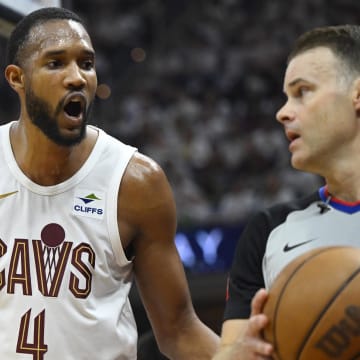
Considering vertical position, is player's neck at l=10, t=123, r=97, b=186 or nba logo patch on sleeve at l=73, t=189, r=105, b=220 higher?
player's neck at l=10, t=123, r=97, b=186

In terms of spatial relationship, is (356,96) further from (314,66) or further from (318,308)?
(318,308)

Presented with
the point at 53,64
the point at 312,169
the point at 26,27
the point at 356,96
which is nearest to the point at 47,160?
the point at 53,64

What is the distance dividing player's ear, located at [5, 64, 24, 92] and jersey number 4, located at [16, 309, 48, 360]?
2.73 ft

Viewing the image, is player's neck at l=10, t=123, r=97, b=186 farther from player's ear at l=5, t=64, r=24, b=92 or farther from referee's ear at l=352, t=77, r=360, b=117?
referee's ear at l=352, t=77, r=360, b=117

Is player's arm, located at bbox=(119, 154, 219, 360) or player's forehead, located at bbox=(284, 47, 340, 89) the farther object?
player's arm, located at bbox=(119, 154, 219, 360)

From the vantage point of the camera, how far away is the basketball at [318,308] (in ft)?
6.50

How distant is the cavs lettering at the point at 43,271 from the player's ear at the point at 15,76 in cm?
56

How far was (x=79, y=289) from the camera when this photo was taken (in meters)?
2.96

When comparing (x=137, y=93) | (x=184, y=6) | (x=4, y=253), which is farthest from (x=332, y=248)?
(x=184, y=6)

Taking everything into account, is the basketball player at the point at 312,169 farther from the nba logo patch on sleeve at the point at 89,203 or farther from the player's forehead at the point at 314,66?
the nba logo patch on sleeve at the point at 89,203

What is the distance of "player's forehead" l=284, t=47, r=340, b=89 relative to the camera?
246 centimetres

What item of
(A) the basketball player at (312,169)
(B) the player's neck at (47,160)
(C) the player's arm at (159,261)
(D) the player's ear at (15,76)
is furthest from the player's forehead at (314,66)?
(D) the player's ear at (15,76)

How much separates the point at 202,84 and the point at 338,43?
8474mm

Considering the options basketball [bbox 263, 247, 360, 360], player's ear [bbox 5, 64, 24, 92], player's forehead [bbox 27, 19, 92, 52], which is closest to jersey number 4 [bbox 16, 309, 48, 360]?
player's ear [bbox 5, 64, 24, 92]
